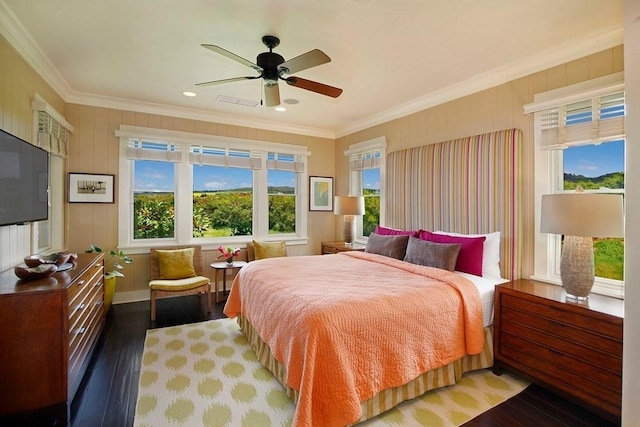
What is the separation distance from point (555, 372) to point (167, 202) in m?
4.74

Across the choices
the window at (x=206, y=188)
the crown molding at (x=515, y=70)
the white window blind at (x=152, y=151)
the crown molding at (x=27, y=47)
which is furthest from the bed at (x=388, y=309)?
the crown molding at (x=27, y=47)

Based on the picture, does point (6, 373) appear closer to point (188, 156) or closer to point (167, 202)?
point (167, 202)

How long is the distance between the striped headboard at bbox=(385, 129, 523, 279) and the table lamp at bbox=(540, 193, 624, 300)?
70 cm

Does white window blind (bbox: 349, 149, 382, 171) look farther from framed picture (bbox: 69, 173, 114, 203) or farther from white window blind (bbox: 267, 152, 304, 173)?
framed picture (bbox: 69, 173, 114, 203)

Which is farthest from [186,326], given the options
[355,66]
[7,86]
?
[355,66]

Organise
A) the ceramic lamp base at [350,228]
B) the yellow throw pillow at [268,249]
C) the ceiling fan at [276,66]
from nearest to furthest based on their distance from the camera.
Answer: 1. the ceiling fan at [276,66]
2. the yellow throw pillow at [268,249]
3. the ceramic lamp base at [350,228]

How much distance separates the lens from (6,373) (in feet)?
6.09

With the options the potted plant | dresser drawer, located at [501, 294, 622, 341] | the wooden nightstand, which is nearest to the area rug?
dresser drawer, located at [501, 294, 622, 341]

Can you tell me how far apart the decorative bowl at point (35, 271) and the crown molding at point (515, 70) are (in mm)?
4018

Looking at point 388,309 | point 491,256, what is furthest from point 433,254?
point 388,309

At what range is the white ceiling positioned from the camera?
217cm

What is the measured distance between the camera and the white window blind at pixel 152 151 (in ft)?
13.9

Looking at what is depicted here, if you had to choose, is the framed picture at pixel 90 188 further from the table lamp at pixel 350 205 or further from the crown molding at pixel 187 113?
the table lamp at pixel 350 205

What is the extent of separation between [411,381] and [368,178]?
3.50 metres
